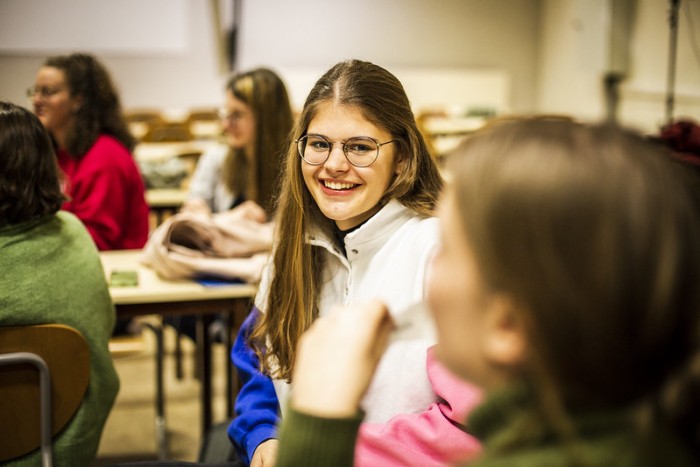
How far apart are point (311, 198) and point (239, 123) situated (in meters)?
1.55

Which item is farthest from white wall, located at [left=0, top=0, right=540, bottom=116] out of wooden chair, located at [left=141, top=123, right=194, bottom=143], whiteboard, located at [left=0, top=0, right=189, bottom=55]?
wooden chair, located at [left=141, top=123, right=194, bottom=143]

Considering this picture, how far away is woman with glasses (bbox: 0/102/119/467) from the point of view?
64.2 inches

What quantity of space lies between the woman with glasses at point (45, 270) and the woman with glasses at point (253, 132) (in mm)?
1166

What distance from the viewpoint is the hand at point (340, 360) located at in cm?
73

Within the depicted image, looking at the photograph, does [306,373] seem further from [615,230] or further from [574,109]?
[574,109]

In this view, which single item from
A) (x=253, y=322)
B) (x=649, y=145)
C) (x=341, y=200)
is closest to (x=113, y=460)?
(x=253, y=322)

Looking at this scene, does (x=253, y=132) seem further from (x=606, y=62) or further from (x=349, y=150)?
(x=606, y=62)

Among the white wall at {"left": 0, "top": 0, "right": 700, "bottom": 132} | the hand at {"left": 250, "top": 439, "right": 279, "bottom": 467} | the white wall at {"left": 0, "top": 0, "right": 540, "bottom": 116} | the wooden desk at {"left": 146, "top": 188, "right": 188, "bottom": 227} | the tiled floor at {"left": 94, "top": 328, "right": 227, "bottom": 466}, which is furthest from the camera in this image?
the white wall at {"left": 0, "top": 0, "right": 540, "bottom": 116}

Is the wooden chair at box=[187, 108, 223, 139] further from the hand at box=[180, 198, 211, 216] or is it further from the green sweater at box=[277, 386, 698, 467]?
the green sweater at box=[277, 386, 698, 467]

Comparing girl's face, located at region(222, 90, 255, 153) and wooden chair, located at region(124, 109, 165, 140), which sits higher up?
girl's face, located at region(222, 90, 255, 153)

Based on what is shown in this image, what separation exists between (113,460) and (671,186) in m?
2.68

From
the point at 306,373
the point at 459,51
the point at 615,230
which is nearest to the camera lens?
the point at 615,230

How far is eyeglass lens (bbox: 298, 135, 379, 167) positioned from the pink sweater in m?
0.49

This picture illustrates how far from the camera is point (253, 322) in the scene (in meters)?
1.60
